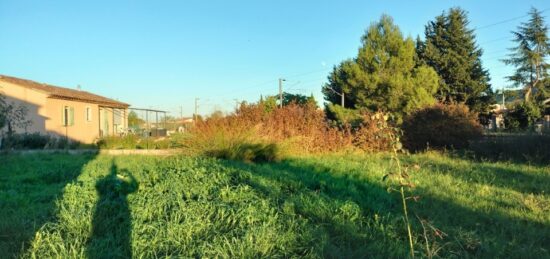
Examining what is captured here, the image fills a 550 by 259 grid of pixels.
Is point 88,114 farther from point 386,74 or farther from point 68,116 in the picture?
point 386,74

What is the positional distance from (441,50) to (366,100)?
901 cm

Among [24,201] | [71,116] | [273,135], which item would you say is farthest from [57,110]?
[24,201]

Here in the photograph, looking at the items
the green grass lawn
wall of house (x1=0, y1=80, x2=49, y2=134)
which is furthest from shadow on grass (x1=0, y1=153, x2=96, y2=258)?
wall of house (x1=0, y1=80, x2=49, y2=134)

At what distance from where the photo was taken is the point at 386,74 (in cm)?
3159

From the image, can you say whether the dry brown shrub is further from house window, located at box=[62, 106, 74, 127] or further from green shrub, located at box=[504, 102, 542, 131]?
green shrub, located at box=[504, 102, 542, 131]

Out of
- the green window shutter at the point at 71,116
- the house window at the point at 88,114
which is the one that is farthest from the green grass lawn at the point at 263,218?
the house window at the point at 88,114

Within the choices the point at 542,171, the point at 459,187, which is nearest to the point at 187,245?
the point at 459,187

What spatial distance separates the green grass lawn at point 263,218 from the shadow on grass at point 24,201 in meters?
0.02

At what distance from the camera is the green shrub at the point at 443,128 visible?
14523 mm

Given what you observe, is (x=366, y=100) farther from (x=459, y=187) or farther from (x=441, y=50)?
(x=459, y=187)

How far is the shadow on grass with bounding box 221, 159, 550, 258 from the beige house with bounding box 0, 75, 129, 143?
21213mm

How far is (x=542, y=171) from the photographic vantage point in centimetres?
848

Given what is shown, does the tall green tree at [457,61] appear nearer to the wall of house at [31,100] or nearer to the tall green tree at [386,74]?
the tall green tree at [386,74]

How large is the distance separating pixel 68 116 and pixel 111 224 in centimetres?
2723
